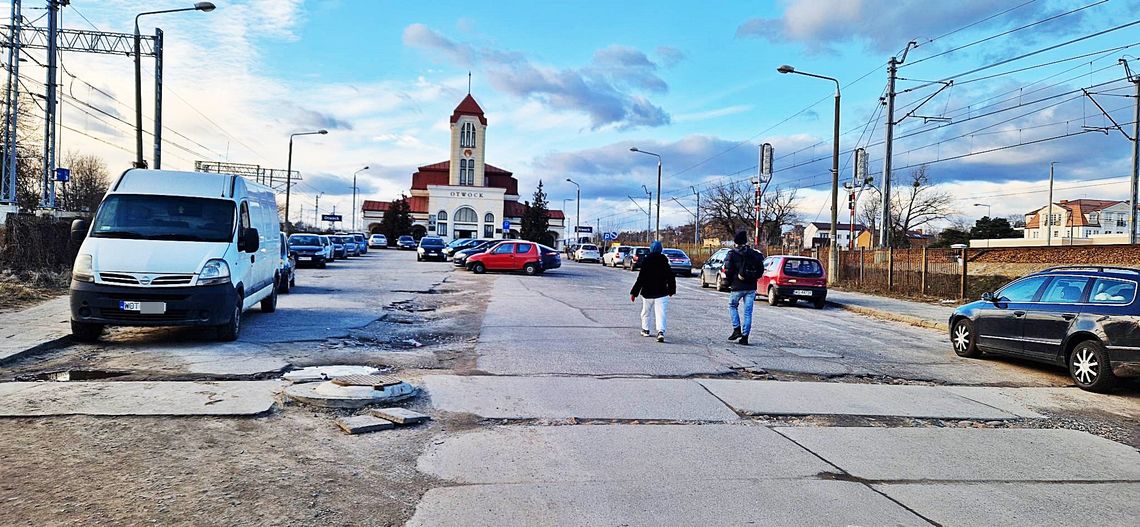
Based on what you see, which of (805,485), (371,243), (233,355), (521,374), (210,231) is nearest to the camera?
(805,485)

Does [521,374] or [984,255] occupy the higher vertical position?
[984,255]

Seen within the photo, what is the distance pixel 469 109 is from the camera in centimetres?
9619

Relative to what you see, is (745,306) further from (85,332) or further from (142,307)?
(85,332)

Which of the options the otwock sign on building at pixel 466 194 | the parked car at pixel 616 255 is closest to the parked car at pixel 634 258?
the parked car at pixel 616 255

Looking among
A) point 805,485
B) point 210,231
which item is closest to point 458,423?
Answer: point 805,485

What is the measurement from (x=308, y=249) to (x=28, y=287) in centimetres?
1644

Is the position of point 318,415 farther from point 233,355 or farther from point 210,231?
point 210,231

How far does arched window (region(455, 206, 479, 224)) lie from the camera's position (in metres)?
98.2

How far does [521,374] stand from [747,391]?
2559 millimetres

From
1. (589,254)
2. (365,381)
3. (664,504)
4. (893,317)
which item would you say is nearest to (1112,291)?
(664,504)

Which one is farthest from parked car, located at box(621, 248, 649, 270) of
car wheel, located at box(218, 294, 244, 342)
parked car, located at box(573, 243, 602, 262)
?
car wheel, located at box(218, 294, 244, 342)

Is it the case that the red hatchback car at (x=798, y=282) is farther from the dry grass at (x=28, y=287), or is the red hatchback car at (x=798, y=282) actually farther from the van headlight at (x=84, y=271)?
the dry grass at (x=28, y=287)

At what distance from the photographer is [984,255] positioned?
22016 mm

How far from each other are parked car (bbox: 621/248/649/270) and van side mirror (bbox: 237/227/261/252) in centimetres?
3154
